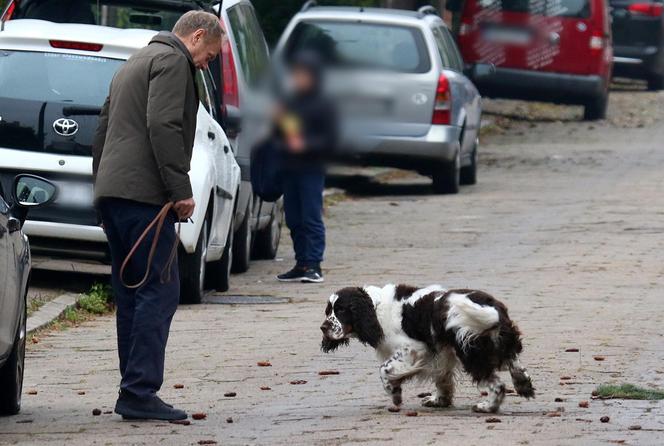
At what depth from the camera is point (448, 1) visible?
25719 millimetres

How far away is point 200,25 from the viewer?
830 cm

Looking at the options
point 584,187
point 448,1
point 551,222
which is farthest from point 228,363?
point 448,1

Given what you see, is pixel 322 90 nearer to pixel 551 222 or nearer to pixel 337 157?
pixel 337 157

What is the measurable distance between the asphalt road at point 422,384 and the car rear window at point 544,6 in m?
2.06

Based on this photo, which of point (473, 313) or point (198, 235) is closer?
point (473, 313)

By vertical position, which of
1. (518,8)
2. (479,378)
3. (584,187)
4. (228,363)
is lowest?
(584,187)

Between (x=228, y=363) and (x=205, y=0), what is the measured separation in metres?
4.23

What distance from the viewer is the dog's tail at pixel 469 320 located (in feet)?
27.5

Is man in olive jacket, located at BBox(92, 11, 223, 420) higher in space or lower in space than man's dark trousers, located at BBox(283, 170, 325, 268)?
higher

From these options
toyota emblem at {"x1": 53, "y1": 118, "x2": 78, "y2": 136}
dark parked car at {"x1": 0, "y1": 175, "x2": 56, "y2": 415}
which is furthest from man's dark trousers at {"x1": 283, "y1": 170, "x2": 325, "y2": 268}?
dark parked car at {"x1": 0, "y1": 175, "x2": 56, "y2": 415}

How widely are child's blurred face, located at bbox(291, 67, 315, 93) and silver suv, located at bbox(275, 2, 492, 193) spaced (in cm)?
10

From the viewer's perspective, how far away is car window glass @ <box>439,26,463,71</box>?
2091cm

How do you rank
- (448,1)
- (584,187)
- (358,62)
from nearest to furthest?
(358,62)
(584,187)
(448,1)

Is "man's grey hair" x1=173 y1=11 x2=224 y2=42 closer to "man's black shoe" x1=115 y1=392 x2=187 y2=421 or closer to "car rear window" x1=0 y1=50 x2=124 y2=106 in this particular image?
"man's black shoe" x1=115 y1=392 x2=187 y2=421
